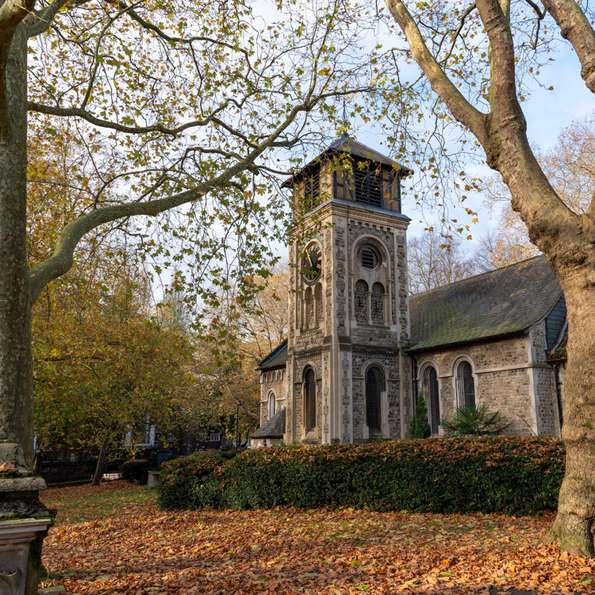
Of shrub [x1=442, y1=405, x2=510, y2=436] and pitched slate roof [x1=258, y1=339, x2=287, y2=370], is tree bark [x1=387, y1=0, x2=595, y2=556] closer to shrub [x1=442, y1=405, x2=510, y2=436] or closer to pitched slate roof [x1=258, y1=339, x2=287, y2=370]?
shrub [x1=442, y1=405, x2=510, y2=436]

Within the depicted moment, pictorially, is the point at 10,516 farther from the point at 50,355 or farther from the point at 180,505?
the point at 50,355

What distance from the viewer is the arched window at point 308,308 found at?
25.5 m

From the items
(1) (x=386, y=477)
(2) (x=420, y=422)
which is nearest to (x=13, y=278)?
(1) (x=386, y=477)

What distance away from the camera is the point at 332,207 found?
2428 centimetres

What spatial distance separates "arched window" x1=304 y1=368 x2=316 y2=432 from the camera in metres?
24.4

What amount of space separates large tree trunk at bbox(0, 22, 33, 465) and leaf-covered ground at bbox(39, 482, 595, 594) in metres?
2.17

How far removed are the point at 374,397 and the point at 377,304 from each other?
4.17 metres

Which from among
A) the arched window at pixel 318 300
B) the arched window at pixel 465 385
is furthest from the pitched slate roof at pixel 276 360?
the arched window at pixel 465 385

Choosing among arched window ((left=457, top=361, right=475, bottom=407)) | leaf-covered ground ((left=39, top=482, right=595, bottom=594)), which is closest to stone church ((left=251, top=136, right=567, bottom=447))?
arched window ((left=457, top=361, right=475, bottom=407))

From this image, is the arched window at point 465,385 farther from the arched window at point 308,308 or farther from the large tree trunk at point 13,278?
the large tree trunk at point 13,278

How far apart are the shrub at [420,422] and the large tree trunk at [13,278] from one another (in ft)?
57.9

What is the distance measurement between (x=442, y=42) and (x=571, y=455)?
7.60 m

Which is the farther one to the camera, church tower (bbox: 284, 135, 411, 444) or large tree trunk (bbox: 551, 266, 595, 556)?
church tower (bbox: 284, 135, 411, 444)

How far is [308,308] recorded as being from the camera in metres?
25.8
